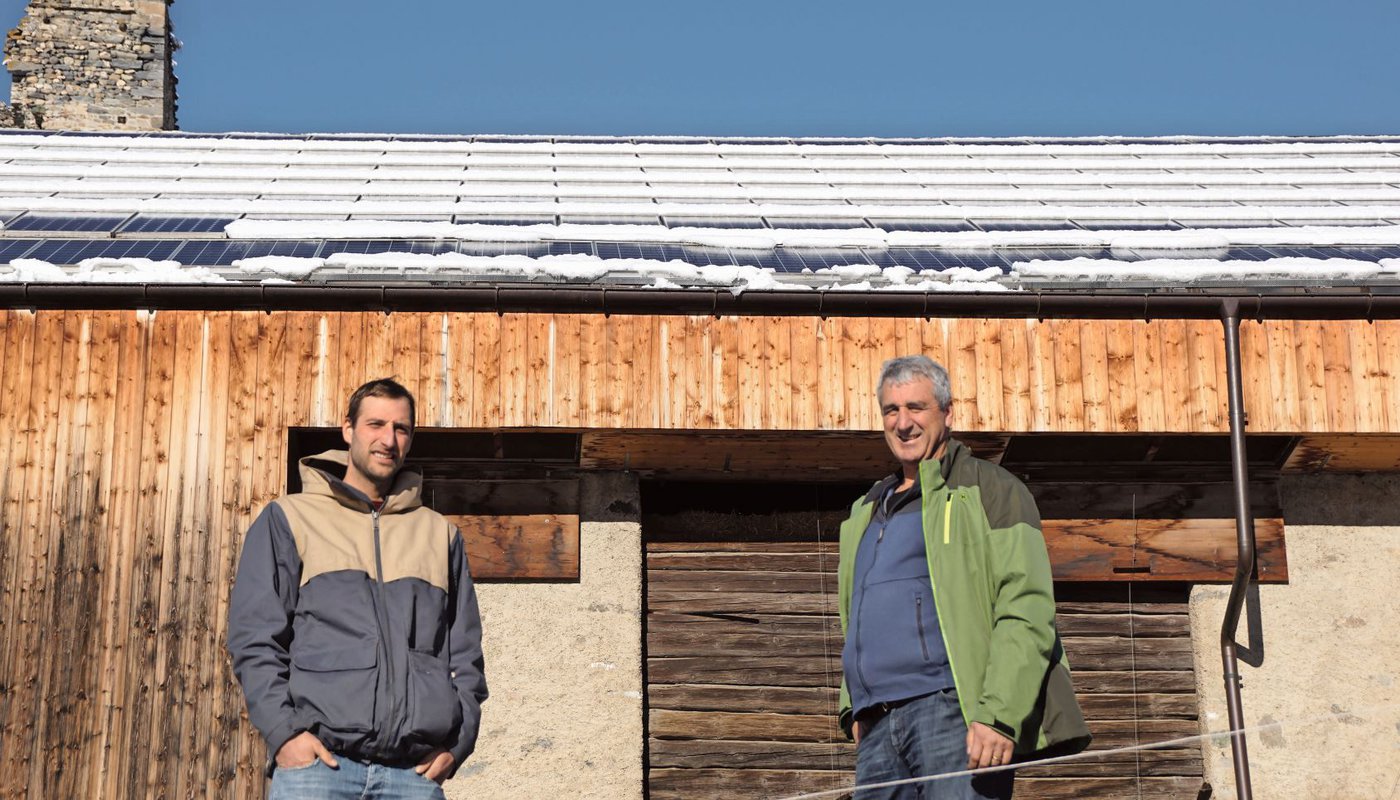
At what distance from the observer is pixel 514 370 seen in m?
7.99


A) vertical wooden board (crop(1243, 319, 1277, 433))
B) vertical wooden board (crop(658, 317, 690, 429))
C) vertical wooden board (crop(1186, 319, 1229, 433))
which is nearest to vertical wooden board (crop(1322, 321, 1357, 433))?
vertical wooden board (crop(1243, 319, 1277, 433))

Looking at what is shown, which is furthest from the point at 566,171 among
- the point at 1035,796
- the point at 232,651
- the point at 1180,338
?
the point at 232,651

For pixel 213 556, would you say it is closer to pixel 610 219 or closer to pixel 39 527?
pixel 39 527

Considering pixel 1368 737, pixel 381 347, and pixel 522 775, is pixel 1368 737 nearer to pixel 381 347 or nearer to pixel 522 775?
pixel 522 775

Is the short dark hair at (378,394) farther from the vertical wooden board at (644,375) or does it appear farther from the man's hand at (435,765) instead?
the vertical wooden board at (644,375)

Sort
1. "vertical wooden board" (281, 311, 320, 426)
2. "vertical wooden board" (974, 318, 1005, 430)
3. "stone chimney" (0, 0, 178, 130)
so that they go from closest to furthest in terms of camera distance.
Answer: "vertical wooden board" (281, 311, 320, 426) < "vertical wooden board" (974, 318, 1005, 430) < "stone chimney" (0, 0, 178, 130)

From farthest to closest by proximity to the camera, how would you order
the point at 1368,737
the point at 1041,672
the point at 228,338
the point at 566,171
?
the point at 566,171 → the point at 1368,737 → the point at 228,338 → the point at 1041,672

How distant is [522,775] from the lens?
7.95 m

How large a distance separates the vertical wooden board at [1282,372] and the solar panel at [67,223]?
6.72 meters

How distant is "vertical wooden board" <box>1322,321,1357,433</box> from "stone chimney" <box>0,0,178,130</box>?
17271 mm

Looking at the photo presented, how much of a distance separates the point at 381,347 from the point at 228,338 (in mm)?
797

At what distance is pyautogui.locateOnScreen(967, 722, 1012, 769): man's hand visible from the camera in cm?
404

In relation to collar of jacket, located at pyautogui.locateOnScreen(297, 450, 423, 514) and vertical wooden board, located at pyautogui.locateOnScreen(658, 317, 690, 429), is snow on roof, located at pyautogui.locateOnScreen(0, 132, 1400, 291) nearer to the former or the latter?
vertical wooden board, located at pyautogui.locateOnScreen(658, 317, 690, 429)

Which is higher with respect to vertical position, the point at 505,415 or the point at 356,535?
the point at 505,415
